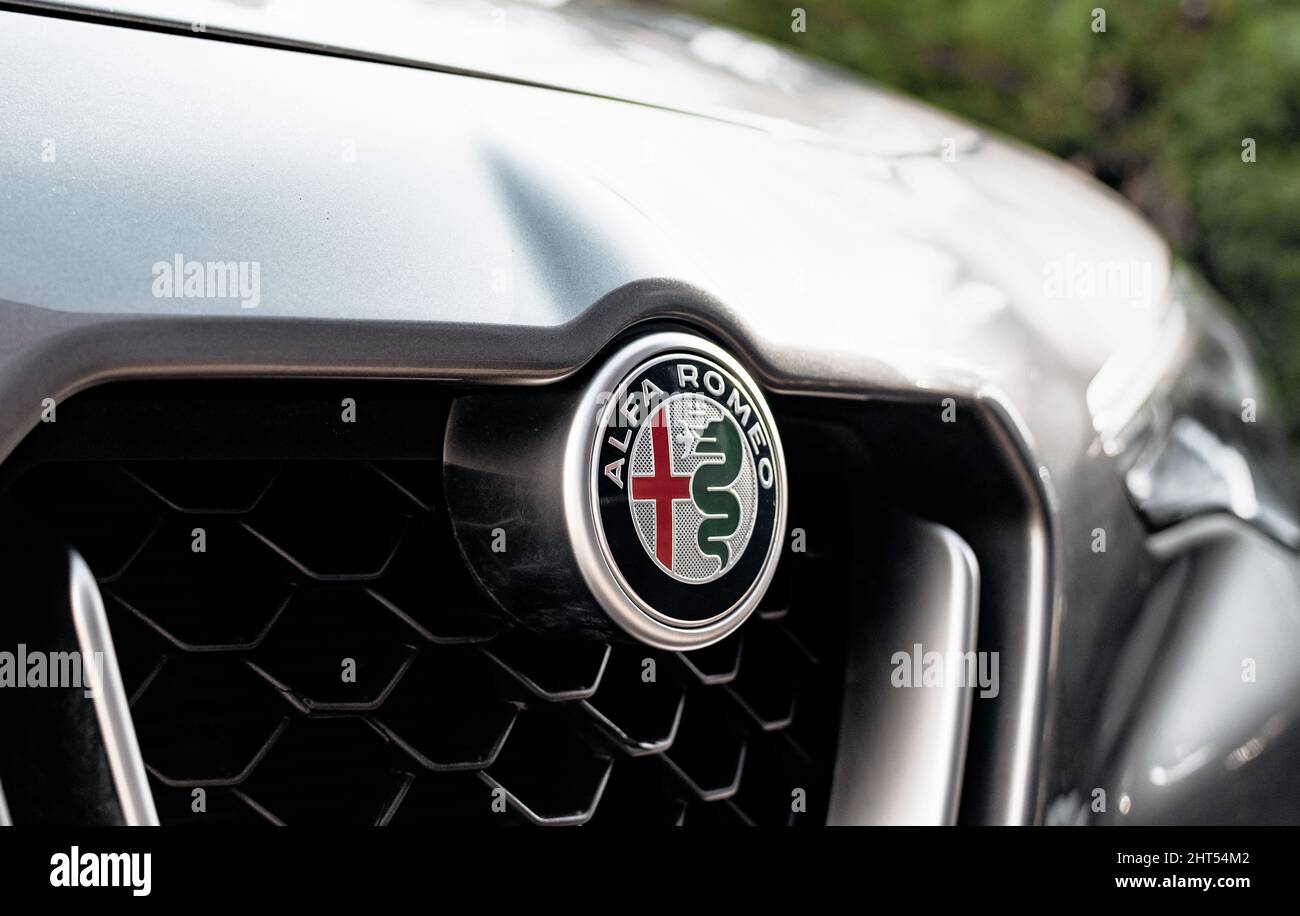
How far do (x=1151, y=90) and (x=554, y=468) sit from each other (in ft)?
20.6

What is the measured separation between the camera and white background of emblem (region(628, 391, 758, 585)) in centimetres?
97

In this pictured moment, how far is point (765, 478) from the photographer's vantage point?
1040 mm

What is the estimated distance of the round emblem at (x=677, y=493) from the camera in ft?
3.14

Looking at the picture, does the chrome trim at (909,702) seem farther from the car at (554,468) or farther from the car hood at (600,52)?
the car hood at (600,52)

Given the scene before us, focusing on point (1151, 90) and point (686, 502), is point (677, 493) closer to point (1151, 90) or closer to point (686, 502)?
point (686, 502)

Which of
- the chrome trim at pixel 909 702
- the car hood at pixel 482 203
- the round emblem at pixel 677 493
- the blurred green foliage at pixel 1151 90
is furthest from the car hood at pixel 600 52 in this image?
the blurred green foliage at pixel 1151 90

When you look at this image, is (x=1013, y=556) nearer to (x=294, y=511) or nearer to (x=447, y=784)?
(x=447, y=784)

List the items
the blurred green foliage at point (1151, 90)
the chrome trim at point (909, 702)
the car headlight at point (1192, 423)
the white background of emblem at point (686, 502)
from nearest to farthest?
the white background of emblem at point (686, 502) → the chrome trim at point (909, 702) → the car headlight at point (1192, 423) → the blurred green foliage at point (1151, 90)

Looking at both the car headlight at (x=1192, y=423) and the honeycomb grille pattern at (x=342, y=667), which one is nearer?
the honeycomb grille pattern at (x=342, y=667)

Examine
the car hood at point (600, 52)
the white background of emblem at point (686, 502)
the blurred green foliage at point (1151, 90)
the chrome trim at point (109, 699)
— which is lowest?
the chrome trim at point (109, 699)

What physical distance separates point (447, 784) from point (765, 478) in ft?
1.18

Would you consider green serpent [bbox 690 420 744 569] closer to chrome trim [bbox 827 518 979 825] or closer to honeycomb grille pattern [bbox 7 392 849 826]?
honeycomb grille pattern [bbox 7 392 849 826]

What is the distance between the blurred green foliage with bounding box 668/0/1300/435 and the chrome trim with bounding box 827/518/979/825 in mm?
4624
